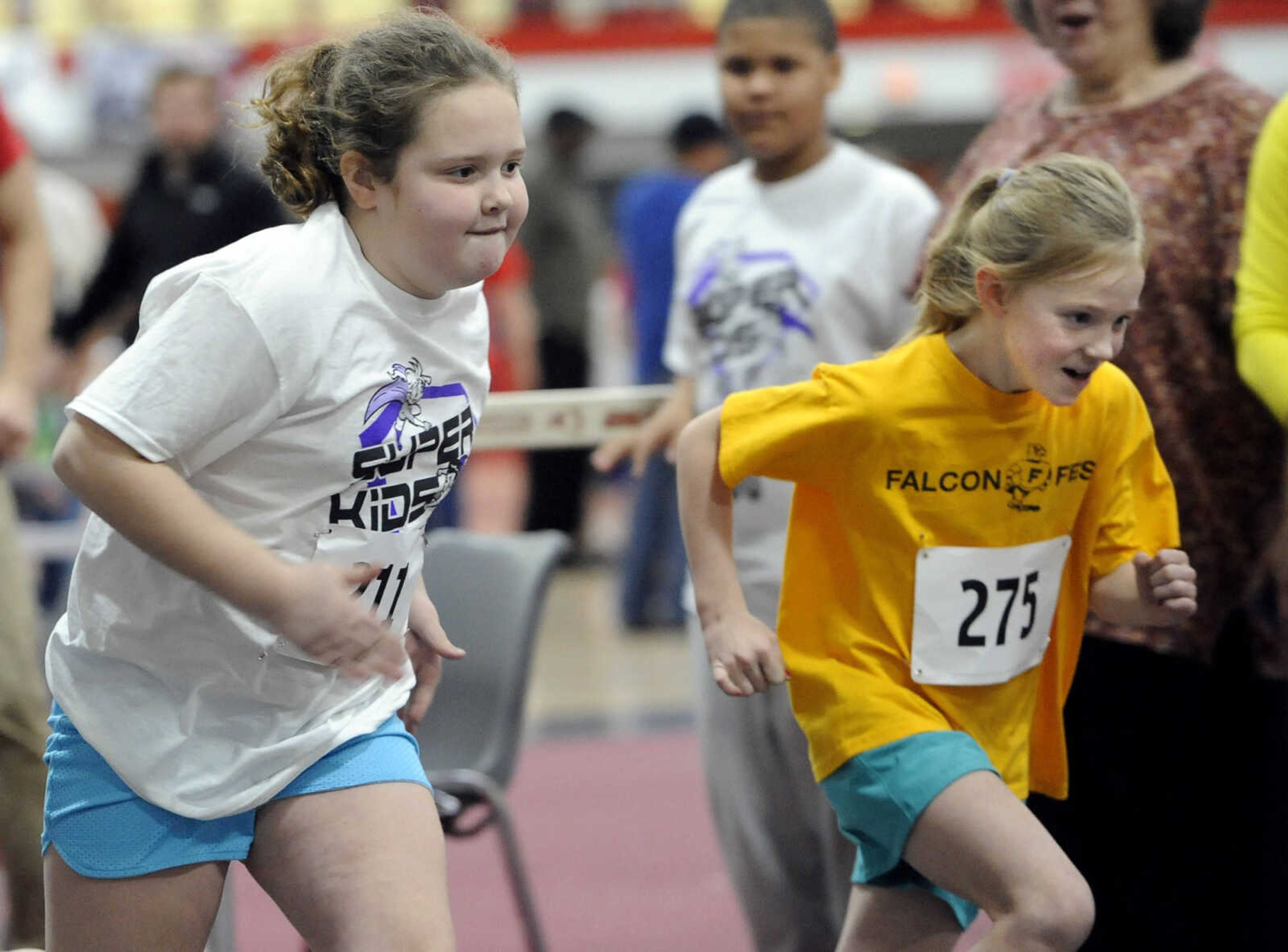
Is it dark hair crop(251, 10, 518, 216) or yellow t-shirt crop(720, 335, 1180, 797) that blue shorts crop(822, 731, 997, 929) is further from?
dark hair crop(251, 10, 518, 216)

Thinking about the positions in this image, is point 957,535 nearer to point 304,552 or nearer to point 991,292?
point 991,292

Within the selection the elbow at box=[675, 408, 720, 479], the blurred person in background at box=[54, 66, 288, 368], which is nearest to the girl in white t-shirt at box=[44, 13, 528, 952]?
the elbow at box=[675, 408, 720, 479]

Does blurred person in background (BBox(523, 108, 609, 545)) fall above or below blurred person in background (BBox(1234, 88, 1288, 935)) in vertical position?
below

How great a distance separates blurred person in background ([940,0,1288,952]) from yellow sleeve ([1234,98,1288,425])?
6 cm

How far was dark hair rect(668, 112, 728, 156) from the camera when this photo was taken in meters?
6.27

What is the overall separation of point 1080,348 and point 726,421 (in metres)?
0.41

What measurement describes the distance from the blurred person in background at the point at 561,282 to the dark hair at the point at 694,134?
1073 millimetres

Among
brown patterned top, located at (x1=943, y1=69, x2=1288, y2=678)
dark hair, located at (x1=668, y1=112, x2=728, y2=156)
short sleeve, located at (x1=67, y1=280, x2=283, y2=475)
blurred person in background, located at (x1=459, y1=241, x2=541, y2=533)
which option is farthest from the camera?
blurred person in background, located at (x1=459, y1=241, x2=541, y2=533)

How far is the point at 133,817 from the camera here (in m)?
1.68

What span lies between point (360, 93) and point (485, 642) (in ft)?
4.48

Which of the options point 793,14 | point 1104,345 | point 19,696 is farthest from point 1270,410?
point 19,696

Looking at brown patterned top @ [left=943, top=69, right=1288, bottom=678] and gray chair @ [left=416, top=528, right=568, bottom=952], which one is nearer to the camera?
brown patterned top @ [left=943, top=69, right=1288, bottom=678]

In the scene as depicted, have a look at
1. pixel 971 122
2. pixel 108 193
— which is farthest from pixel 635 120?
pixel 108 193

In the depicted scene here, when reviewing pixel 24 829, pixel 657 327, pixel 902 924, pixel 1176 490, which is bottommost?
pixel 657 327
